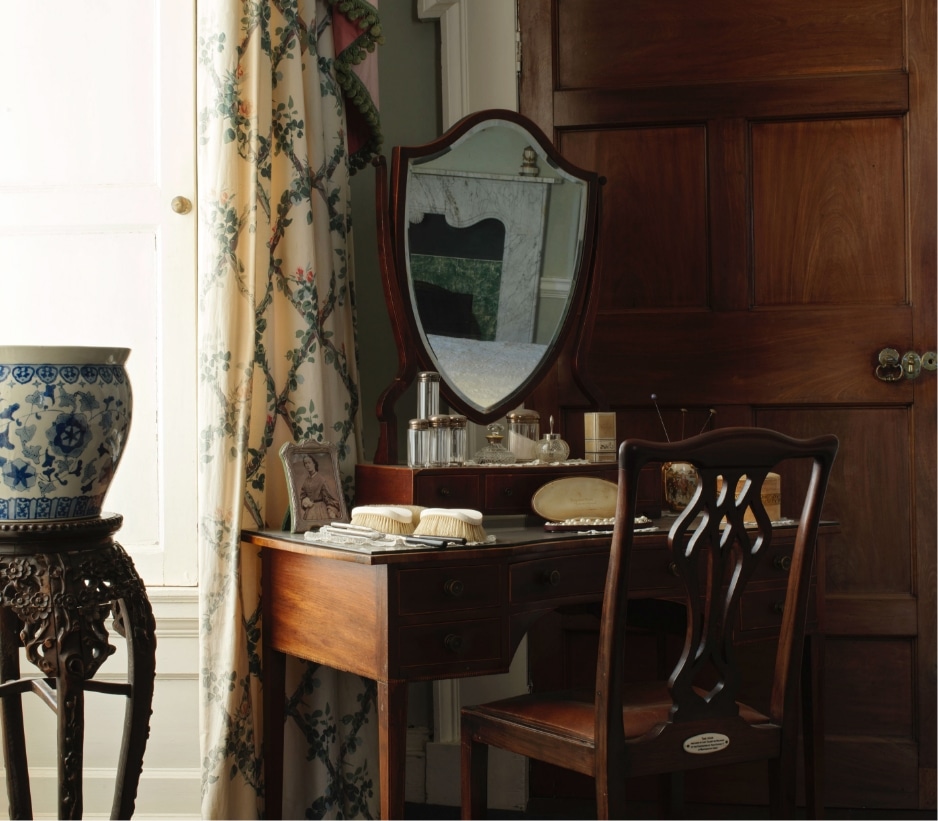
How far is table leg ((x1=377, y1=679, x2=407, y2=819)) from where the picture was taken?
192 centimetres

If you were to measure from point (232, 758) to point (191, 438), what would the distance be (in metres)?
0.73

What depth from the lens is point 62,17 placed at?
8.40ft

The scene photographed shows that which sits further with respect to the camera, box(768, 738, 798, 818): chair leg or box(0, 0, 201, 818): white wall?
box(0, 0, 201, 818): white wall

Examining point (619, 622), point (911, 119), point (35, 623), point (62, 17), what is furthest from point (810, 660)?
point (62, 17)

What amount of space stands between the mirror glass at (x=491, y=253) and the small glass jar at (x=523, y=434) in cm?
6

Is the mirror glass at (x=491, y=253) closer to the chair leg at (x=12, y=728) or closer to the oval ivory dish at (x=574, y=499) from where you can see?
the oval ivory dish at (x=574, y=499)

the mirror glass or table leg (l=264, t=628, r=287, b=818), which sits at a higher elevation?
the mirror glass

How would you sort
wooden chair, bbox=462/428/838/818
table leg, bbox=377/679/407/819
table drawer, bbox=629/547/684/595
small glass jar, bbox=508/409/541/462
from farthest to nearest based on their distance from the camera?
1. small glass jar, bbox=508/409/541/462
2. table drawer, bbox=629/547/684/595
3. table leg, bbox=377/679/407/819
4. wooden chair, bbox=462/428/838/818

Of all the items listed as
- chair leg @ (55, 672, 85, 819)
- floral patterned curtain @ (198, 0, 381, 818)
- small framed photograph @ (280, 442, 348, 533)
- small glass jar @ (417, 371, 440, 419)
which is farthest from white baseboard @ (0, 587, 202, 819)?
chair leg @ (55, 672, 85, 819)

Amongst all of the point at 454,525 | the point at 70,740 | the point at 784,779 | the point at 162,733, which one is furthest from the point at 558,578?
the point at 162,733

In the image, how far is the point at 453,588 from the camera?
1.97 m

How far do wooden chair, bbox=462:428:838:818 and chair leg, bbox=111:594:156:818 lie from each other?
2.27 feet

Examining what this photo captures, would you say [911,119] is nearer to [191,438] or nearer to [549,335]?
[549,335]

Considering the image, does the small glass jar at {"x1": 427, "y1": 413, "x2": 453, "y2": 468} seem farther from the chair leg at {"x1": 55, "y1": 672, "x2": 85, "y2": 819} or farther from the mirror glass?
the chair leg at {"x1": 55, "y1": 672, "x2": 85, "y2": 819}
